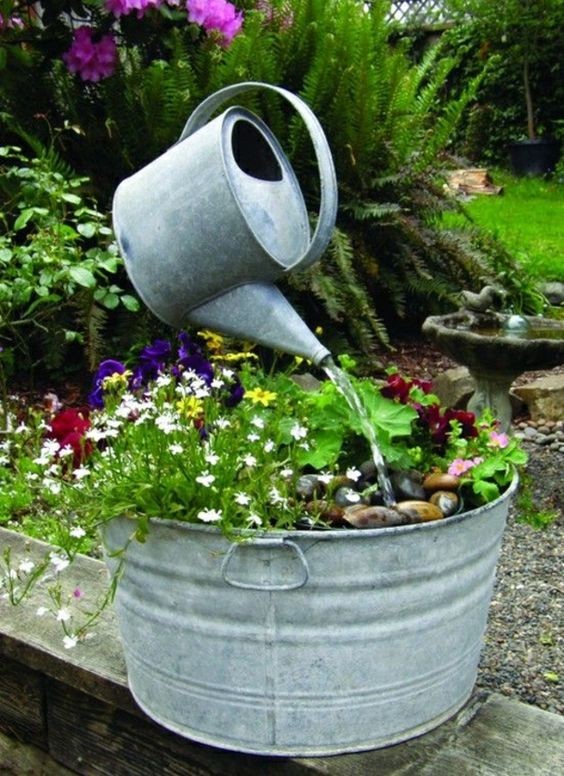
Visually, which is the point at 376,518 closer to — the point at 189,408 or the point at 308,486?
the point at 308,486

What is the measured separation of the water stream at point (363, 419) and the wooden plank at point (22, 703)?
86cm

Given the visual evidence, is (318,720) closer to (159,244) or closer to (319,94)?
(159,244)

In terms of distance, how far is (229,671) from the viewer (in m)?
1.57

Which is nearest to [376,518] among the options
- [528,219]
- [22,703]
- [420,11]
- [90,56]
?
[22,703]

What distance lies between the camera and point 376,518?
5.13 ft

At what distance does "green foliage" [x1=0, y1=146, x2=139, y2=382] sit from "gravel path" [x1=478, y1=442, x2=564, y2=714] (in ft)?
4.68

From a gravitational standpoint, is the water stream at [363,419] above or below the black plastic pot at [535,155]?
above

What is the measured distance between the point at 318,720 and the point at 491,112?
10988 millimetres

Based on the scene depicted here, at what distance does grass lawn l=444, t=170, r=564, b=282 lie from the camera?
19.7 ft

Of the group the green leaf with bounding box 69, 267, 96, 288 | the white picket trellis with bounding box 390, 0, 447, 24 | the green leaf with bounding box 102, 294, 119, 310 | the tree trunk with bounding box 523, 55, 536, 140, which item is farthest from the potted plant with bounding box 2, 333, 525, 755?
the white picket trellis with bounding box 390, 0, 447, 24

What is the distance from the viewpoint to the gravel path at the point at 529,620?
220 cm

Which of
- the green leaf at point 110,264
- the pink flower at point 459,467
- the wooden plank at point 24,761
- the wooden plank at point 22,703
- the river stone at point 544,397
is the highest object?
the pink flower at point 459,467

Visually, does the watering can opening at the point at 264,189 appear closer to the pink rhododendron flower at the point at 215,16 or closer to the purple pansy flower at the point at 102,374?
the purple pansy flower at the point at 102,374

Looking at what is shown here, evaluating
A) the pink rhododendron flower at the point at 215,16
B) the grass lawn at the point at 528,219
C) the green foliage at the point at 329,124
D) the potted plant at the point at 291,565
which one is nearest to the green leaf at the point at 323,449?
the potted plant at the point at 291,565
